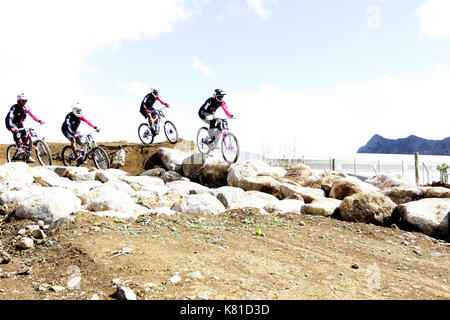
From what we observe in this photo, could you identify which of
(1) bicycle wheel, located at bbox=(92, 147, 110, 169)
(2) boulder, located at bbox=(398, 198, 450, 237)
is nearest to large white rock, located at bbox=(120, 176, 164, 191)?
(1) bicycle wheel, located at bbox=(92, 147, 110, 169)

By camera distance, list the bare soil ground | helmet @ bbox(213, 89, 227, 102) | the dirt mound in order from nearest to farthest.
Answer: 1. the bare soil ground
2. helmet @ bbox(213, 89, 227, 102)
3. the dirt mound

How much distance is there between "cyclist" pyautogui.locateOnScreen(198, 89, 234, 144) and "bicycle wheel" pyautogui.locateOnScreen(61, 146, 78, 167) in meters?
4.18

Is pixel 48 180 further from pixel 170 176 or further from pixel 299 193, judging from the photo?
pixel 299 193

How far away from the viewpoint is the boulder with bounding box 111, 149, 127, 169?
13.1 meters

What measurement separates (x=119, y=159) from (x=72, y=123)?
265cm

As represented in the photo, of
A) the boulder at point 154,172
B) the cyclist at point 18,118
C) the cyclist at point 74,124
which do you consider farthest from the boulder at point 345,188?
the cyclist at point 18,118

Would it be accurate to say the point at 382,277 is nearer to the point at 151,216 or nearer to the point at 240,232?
the point at 240,232

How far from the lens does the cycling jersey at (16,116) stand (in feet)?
35.8

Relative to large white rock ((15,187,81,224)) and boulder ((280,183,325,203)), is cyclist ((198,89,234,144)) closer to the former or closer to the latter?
boulder ((280,183,325,203))

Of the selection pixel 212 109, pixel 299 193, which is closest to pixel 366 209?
pixel 299 193

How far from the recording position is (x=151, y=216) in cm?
527

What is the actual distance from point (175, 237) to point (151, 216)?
98cm

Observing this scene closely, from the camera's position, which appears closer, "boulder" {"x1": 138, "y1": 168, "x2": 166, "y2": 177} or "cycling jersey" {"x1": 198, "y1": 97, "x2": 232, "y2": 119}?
"cycling jersey" {"x1": 198, "y1": 97, "x2": 232, "y2": 119}
